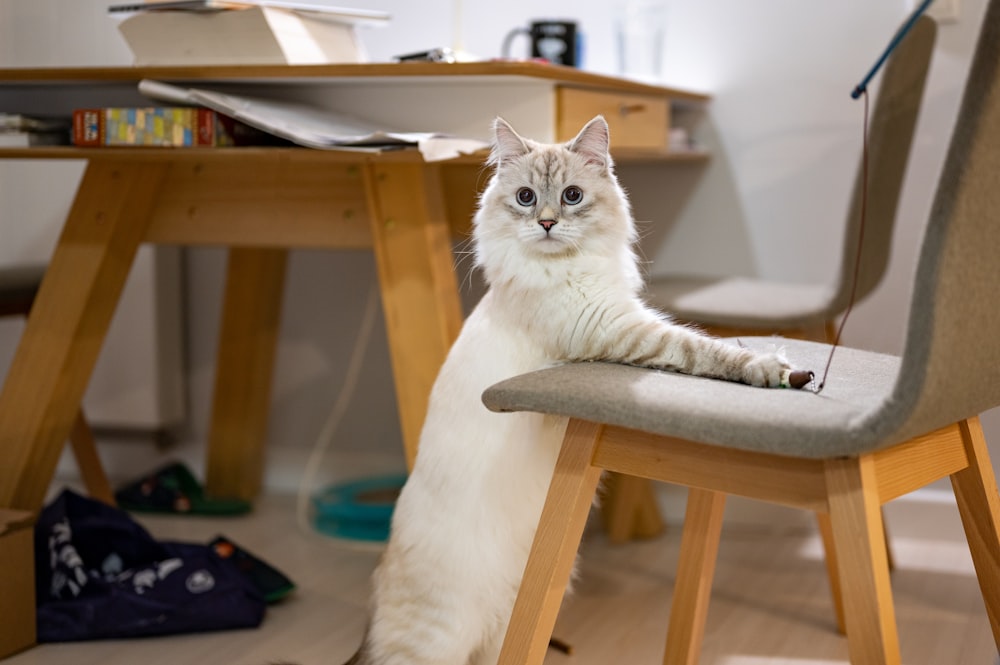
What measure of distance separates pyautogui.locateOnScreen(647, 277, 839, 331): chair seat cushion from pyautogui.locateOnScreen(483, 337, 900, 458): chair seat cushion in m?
0.66

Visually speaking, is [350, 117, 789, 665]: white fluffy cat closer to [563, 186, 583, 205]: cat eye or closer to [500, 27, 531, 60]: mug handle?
[563, 186, 583, 205]: cat eye

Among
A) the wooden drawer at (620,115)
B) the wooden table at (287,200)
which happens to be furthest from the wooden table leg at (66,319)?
the wooden drawer at (620,115)

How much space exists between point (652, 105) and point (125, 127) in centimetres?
104

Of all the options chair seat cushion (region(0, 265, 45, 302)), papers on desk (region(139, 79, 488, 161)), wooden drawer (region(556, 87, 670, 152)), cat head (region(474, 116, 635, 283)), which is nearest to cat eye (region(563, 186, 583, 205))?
cat head (region(474, 116, 635, 283))

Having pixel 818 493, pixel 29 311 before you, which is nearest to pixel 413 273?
pixel 818 493

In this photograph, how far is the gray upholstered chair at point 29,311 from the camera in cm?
221

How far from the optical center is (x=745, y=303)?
6.85 feet

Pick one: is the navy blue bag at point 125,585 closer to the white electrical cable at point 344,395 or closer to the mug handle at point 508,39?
the white electrical cable at point 344,395

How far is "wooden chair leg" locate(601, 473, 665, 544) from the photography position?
7.65 feet

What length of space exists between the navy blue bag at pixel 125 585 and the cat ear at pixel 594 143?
1.01m

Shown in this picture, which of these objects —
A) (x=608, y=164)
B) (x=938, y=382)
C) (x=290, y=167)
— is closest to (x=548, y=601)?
(x=938, y=382)

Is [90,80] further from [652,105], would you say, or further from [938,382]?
[938,382]

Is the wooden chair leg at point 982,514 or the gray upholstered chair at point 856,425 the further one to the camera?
the wooden chair leg at point 982,514

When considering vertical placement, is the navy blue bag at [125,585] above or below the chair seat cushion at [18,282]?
below
